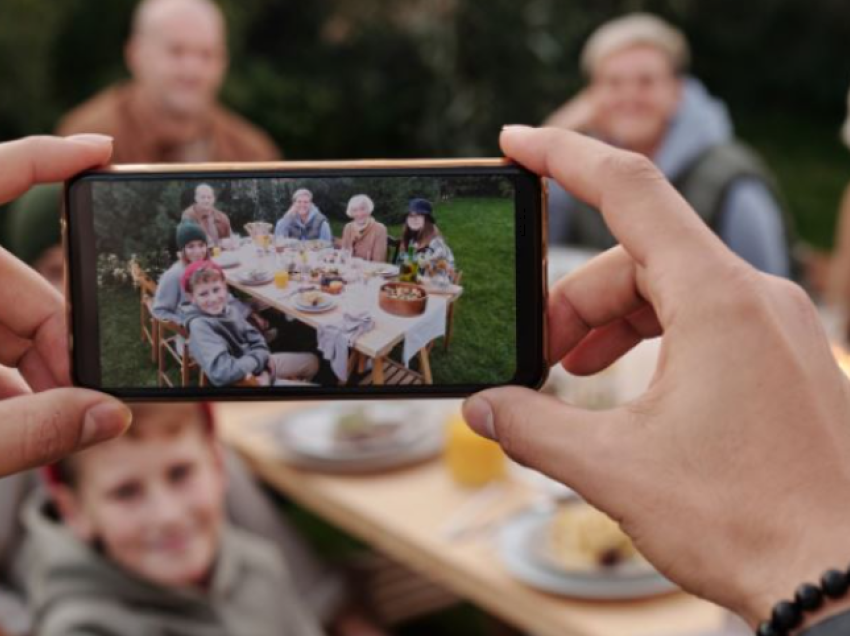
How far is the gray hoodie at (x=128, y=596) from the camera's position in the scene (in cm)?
231

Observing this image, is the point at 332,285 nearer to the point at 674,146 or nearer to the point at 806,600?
the point at 806,600

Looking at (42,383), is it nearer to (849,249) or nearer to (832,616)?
(832,616)

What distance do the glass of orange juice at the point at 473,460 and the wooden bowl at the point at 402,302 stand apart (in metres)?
1.55

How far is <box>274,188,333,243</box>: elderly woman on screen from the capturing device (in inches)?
46.4

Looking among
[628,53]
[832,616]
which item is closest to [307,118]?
[628,53]

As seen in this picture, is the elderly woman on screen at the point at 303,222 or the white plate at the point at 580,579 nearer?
the elderly woman on screen at the point at 303,222

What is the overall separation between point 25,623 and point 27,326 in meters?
1.65

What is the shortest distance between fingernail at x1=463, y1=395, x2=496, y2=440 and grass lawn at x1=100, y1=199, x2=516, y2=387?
0.06 meters

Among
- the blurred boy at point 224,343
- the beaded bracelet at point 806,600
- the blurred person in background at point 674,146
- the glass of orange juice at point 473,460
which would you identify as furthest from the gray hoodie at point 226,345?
the blurred person in background at point 674,146

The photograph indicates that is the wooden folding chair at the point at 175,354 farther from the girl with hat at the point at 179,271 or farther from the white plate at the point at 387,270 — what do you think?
the white plate at the point at 387,270

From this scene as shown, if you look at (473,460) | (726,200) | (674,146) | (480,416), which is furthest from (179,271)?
(674,146)

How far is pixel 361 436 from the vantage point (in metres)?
2.98

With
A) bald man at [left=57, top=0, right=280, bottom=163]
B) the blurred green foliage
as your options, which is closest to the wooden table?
bald man at [left=57, top=0, right=280, bottom=163]

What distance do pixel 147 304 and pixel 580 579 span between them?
125cm
